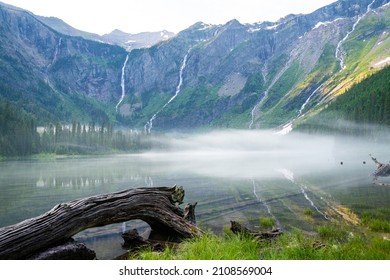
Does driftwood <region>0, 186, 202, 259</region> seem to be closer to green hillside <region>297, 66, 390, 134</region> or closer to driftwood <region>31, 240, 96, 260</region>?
driftwood <region>31, 240, 96, 260</region>

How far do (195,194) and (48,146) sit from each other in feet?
521

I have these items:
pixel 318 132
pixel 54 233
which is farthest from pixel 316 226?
pixel 318 132

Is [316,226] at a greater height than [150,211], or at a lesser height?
lesser

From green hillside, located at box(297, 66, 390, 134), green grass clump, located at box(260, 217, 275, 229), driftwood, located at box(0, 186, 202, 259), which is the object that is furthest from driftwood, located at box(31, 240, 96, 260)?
green hillside, located at box(297, 66, 390, 134)

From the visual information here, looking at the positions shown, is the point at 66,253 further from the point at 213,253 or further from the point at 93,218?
the point at 213,253

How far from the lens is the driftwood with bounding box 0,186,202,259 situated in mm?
9508

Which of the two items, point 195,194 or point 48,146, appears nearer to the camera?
point 195,194

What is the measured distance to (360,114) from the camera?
14725 cm

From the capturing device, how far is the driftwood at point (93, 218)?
951 cm

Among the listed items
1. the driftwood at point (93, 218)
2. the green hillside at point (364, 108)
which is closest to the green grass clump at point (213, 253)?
the driftwood at point (93, 218)

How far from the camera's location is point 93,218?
1123cm
